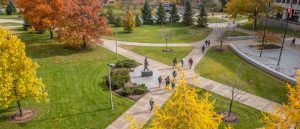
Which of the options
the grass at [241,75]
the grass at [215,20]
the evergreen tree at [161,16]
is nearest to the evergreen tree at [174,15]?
the evergreen tree at [161,16]

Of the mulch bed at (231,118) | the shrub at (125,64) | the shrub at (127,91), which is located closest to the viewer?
the mulch bed at (231,118)

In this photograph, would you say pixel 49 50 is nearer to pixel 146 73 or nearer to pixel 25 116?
pixel 146 73

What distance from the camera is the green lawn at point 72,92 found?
2628cm

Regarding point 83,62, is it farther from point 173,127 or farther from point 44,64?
point 173,127

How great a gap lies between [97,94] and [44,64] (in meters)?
12.0

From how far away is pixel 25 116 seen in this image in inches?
1064

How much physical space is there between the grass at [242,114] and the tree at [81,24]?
62.8 ft

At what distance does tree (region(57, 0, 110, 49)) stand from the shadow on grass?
4.56 feet

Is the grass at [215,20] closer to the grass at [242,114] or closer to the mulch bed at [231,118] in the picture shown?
the grass at [242,114]

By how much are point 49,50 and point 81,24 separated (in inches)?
249

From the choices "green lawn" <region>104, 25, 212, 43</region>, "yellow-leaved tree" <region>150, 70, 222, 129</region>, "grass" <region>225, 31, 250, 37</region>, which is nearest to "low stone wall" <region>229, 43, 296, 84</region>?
A: "green lawn" <region>104, 25, 212, 43</region>

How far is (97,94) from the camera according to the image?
3105cm

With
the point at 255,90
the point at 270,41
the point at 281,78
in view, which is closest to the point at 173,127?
the point at 255,90

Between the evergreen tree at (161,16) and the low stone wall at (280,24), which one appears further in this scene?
the evergreen tree at (161,16)
